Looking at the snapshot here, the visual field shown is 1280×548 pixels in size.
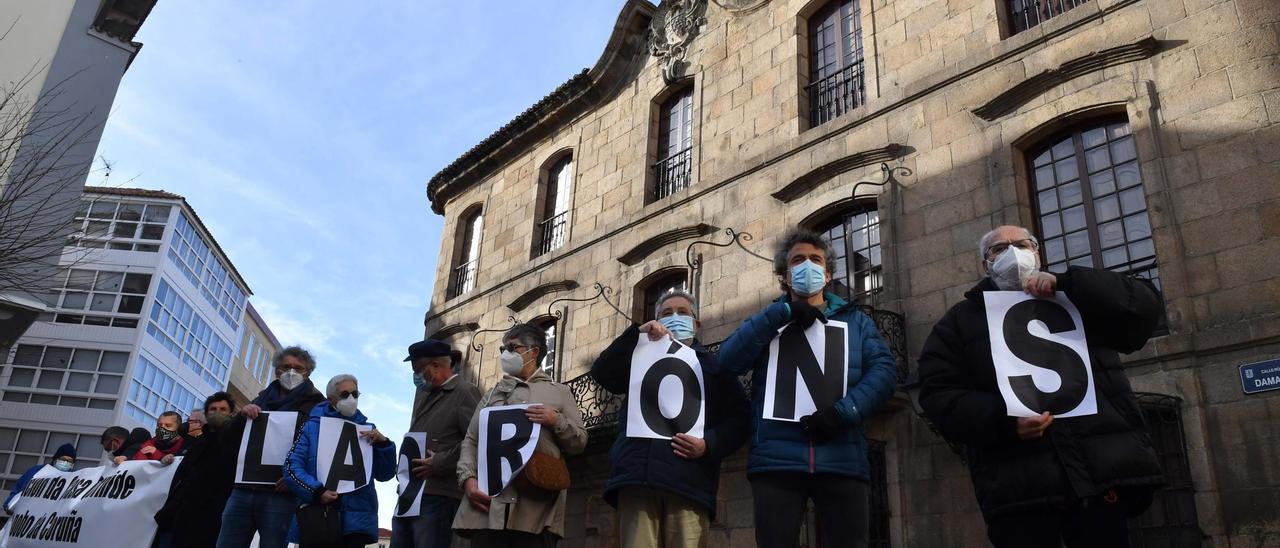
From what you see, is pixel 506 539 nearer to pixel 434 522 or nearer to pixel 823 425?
pixel 434 522

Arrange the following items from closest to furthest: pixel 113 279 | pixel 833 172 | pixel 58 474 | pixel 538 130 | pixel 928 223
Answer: pixel 58 474
pixel 928 223
pixel 833 172
pixel 538 130
pixel 113 279

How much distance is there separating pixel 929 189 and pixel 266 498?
7632mm

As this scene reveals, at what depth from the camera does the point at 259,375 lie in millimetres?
50375

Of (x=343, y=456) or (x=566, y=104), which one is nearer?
(x=343, y=456)

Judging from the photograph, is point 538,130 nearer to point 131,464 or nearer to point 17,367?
point 131,464

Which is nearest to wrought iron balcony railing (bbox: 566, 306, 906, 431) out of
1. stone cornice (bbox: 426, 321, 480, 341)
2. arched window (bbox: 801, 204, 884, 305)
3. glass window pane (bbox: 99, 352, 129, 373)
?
arched window (bbox: 801, 204, 884, 305)

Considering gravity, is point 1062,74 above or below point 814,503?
above

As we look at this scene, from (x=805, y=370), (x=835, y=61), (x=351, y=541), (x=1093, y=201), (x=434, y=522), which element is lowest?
(x=351, y=541)

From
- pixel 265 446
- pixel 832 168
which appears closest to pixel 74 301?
pixel 832 168

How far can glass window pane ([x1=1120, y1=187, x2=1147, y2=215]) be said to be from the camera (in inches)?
339

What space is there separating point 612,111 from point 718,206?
4253mm

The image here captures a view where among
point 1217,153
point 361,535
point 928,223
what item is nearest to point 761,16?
point 928,223

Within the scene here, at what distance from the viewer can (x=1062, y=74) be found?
9.36m

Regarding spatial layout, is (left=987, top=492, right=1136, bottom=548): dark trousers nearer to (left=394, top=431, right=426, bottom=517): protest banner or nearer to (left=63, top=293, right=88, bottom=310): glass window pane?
(left=394, top=431, right=426, bottom=517): protest banner
